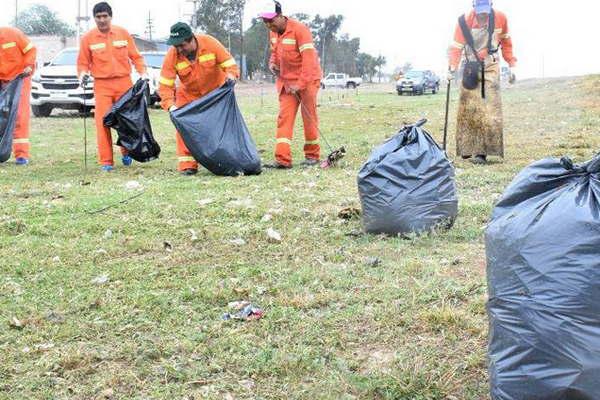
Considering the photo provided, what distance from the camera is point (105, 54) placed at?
7.42 meters

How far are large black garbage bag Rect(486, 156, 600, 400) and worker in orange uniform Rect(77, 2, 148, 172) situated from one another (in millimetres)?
5932

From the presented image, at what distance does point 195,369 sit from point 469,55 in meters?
5.28

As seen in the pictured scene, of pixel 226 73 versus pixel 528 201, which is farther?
pixel 226 73

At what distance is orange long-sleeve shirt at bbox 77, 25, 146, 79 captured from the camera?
7.43 metres

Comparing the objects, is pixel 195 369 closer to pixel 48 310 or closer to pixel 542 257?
pixel 48 310

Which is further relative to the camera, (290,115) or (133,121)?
(133,121)

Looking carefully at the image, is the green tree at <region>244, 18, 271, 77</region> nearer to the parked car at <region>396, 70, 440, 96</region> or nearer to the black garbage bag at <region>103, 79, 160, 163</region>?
the parked car at <region>396, 70, 440, 96</region>

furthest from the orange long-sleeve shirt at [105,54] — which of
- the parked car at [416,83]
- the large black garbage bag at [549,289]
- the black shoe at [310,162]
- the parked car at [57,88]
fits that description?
the parked car at [416,83]

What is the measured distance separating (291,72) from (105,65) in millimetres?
1972

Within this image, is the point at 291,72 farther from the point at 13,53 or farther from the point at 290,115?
the point at 13,53

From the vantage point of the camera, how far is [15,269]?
150 inches

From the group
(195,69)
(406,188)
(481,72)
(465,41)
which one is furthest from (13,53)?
(406,188)

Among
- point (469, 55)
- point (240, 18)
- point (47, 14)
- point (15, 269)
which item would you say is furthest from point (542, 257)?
point (47, 14)

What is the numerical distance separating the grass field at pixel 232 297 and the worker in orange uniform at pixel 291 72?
4.00ft
